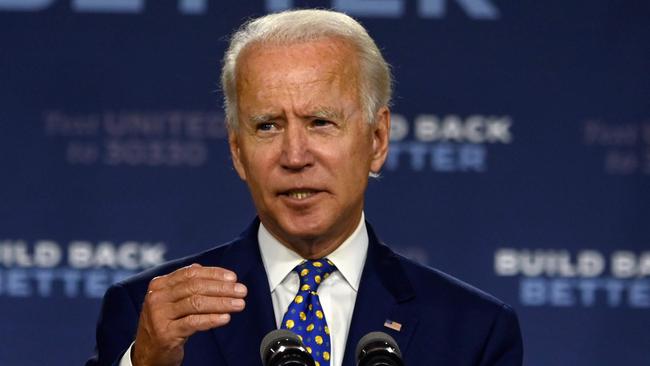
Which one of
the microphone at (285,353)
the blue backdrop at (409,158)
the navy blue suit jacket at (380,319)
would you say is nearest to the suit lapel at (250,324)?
the navy blue suit jacket at (380,319)

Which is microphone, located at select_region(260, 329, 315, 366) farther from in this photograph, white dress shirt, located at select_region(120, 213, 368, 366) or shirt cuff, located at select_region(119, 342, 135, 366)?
white dress shirt, located at select_region(120, 213, 368, 366)

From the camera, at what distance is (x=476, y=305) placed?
2371 mm

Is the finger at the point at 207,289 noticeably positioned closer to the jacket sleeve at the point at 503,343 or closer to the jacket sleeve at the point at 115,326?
the jacket sleeve at the point at 115,326

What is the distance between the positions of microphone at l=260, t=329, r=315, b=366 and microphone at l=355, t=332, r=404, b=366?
7 centimetres

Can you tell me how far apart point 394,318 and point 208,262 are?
15.2 inches

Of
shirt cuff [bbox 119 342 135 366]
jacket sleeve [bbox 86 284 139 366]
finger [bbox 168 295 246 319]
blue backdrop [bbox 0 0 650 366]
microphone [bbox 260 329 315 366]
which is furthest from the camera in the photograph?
blue backdrop [bbox 0 0 650 366]

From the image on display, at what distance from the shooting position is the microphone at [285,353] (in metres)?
1.63

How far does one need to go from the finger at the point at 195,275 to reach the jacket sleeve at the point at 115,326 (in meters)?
0.41

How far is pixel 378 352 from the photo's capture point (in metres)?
1.65

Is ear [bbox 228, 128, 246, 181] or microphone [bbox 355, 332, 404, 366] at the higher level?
microphone [bbox 355, 332, 404, 366]

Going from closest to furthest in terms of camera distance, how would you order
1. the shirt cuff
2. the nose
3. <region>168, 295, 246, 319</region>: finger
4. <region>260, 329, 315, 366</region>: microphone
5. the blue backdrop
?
<region>260, 329, 315, 366</region>: microphone
<region>168, 295, 246, 319</region>: finger
the shirt cuff
the nose
the blue backdrop

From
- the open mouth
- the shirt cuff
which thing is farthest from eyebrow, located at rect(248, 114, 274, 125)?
the shirt cuff

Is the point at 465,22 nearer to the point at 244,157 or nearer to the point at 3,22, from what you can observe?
the point at 3,22

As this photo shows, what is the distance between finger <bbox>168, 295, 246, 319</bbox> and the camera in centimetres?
179
